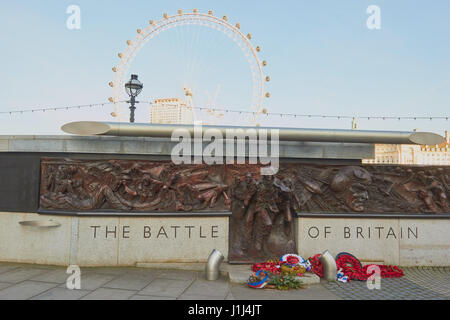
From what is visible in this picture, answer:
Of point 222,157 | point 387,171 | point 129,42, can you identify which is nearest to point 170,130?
point 222,157

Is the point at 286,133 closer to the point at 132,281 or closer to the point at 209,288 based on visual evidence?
the point at 209,288

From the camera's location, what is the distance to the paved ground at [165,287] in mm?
6352

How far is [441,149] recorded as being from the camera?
208ft

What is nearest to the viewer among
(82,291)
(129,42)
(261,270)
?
(82,291)

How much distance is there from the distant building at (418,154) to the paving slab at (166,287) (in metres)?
58.7

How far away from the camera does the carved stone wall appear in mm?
8523

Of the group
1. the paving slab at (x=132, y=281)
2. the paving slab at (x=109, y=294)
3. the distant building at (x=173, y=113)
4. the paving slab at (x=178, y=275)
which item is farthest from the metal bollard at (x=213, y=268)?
the distant building at (x=173, y=113)

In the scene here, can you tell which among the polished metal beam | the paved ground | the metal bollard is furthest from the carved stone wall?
the paved ground

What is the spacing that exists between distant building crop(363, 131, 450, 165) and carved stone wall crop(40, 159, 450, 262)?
54830mm

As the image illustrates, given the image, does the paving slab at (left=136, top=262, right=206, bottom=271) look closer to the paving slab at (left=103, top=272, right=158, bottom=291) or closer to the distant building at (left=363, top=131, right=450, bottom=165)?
the paving slab at (left=103, top=272, right=158, bottom=291)

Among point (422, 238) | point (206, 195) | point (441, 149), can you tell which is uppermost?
point (441, 149)

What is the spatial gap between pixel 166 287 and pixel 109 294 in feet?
4.15

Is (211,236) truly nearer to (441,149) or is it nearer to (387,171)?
(387,171)
